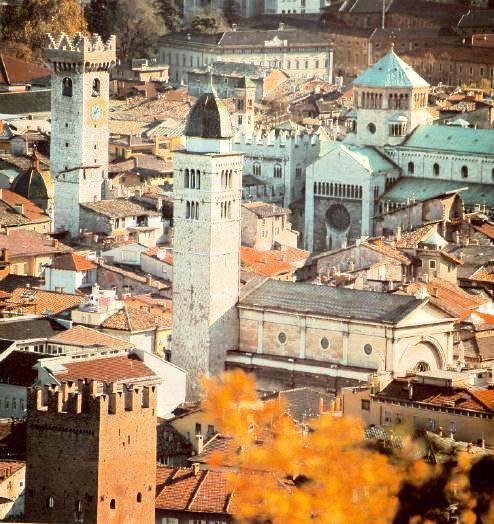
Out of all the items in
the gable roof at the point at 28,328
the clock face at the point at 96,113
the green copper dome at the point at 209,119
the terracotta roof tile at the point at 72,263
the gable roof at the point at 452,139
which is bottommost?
the terracotta roof tile at the point at 72,263

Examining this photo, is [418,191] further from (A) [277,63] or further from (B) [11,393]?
(A) [277,63]

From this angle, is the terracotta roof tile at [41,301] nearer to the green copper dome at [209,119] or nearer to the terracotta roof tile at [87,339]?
the terracotta roof tile at [87,339]

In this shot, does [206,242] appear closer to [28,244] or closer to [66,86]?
[28,244]

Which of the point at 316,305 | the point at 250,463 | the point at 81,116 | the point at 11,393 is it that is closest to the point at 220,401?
the point at 250,463

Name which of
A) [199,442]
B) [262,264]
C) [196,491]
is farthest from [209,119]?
[196,491]

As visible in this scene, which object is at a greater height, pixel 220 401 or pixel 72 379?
pixel 220 401

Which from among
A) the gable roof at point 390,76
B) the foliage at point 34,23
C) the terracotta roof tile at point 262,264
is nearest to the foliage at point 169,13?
the foliage at point 34,23
